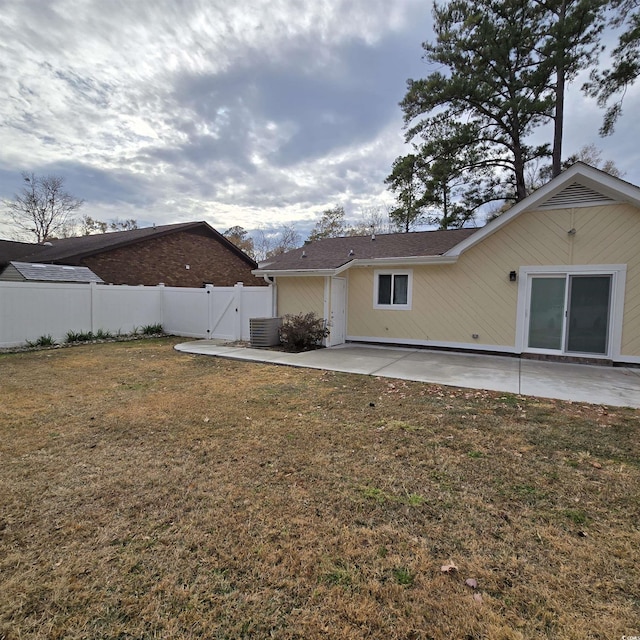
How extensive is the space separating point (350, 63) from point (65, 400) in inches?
475

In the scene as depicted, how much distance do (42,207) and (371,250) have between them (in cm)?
3331

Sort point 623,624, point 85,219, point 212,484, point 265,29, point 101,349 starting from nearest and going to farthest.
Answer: point 623,624, point 212,484, point 265,29, point 101,349, point 85,219

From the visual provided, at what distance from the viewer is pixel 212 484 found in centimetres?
297

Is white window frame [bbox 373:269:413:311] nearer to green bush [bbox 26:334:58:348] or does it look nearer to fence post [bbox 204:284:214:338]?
fence post [bbox 204:284:214:338]

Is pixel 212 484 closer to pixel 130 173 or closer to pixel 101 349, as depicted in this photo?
pixel 101 349

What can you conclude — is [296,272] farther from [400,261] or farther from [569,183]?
[569,183]

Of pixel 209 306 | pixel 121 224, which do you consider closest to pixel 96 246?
pixel 209 306

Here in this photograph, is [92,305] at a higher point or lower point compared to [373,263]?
lower

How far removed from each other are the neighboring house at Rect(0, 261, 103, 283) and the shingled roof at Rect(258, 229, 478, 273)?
7.32 m

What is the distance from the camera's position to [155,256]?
17125 mm

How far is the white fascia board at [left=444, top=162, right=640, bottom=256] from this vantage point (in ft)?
24.5

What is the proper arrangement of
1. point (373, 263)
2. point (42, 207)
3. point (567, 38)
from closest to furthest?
point (373, 263) → point (567, 38) → point (42, 207)

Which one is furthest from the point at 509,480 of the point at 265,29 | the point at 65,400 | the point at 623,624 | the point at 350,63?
the point at 350,63

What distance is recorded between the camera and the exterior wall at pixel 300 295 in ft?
35.6
